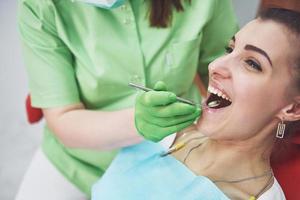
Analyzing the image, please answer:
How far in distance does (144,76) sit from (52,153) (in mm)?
378

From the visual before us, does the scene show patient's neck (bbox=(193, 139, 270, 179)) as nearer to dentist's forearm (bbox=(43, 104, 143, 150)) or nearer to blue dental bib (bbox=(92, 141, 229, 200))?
blue dental bib (bbox=(92, 141, 229, 200))

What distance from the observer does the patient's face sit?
3.00ft

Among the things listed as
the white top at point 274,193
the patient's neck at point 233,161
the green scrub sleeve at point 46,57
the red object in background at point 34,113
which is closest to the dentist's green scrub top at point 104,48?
the green scrub sleeve at point 46,57

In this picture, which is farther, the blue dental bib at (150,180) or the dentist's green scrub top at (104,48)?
the dentist's green scrub top at (104,48)

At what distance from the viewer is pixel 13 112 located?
230 centimetres

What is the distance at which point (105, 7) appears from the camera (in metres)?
1.14

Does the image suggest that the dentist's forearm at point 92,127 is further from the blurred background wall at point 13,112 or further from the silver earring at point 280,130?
the blurred background wall at point 13,112

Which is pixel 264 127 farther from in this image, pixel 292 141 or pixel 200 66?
pixel 200 66

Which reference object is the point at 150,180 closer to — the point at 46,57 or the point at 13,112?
the point at 46,57

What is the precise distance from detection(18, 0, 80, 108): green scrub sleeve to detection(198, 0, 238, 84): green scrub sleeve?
38cm

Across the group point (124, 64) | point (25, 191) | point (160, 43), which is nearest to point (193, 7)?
point (160, 43)

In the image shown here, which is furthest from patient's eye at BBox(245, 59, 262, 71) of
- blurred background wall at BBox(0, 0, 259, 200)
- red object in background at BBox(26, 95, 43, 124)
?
blurred background wall at BBox(0, 0, 259, 200)

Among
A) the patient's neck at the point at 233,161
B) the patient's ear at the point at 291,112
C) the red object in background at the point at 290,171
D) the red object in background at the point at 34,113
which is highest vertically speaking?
the patient's ear at the point at 291,112

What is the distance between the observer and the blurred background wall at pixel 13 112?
2.02 m
